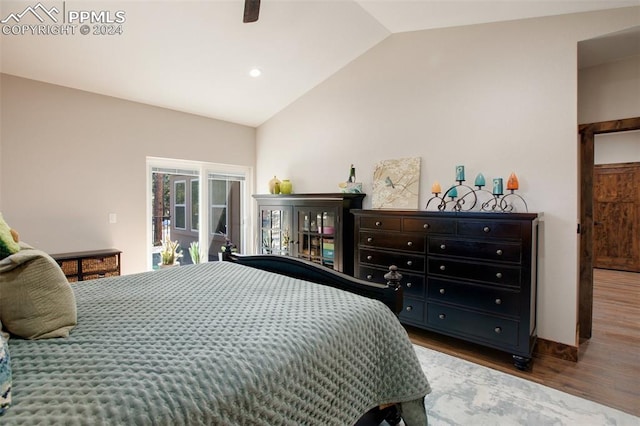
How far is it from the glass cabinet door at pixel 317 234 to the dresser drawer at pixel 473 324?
1.31 m

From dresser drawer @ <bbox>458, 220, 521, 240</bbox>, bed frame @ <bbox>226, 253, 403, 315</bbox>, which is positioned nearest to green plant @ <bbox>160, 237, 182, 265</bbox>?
bed frame @ <bbox>226, 253, 403, 315</bbox>

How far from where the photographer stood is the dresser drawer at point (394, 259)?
2.84 m

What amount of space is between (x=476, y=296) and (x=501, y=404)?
793 millimetres

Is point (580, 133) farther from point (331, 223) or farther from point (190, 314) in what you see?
point (190, 314)

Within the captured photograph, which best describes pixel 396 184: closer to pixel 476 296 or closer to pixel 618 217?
pixel 476 296

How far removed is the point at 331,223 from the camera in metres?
3.68

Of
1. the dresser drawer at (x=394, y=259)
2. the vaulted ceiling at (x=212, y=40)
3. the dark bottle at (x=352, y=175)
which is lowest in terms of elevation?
the dresser drawer at (x=394, y=259)

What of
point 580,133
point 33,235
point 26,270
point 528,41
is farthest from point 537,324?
point 33,235

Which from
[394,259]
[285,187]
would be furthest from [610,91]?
[285,187]

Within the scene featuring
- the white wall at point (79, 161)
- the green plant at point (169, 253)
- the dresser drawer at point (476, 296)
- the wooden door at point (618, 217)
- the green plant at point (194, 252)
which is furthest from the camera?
the wooden door at point (618, 217)

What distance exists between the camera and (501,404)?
1.97 m

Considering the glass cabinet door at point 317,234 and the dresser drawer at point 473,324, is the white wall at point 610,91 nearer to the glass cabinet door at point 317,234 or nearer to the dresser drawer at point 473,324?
the dresser drawer at point 473,324

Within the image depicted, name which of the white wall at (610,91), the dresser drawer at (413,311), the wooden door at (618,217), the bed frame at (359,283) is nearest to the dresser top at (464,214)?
the dresser drawer at (413,311)

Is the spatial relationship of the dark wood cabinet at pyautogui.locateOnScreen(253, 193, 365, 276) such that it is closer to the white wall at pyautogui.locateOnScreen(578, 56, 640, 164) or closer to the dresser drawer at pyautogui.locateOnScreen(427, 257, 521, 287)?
the dresser drawer at pyautogui.locateOnScreen(427, 257, 521, 287)
